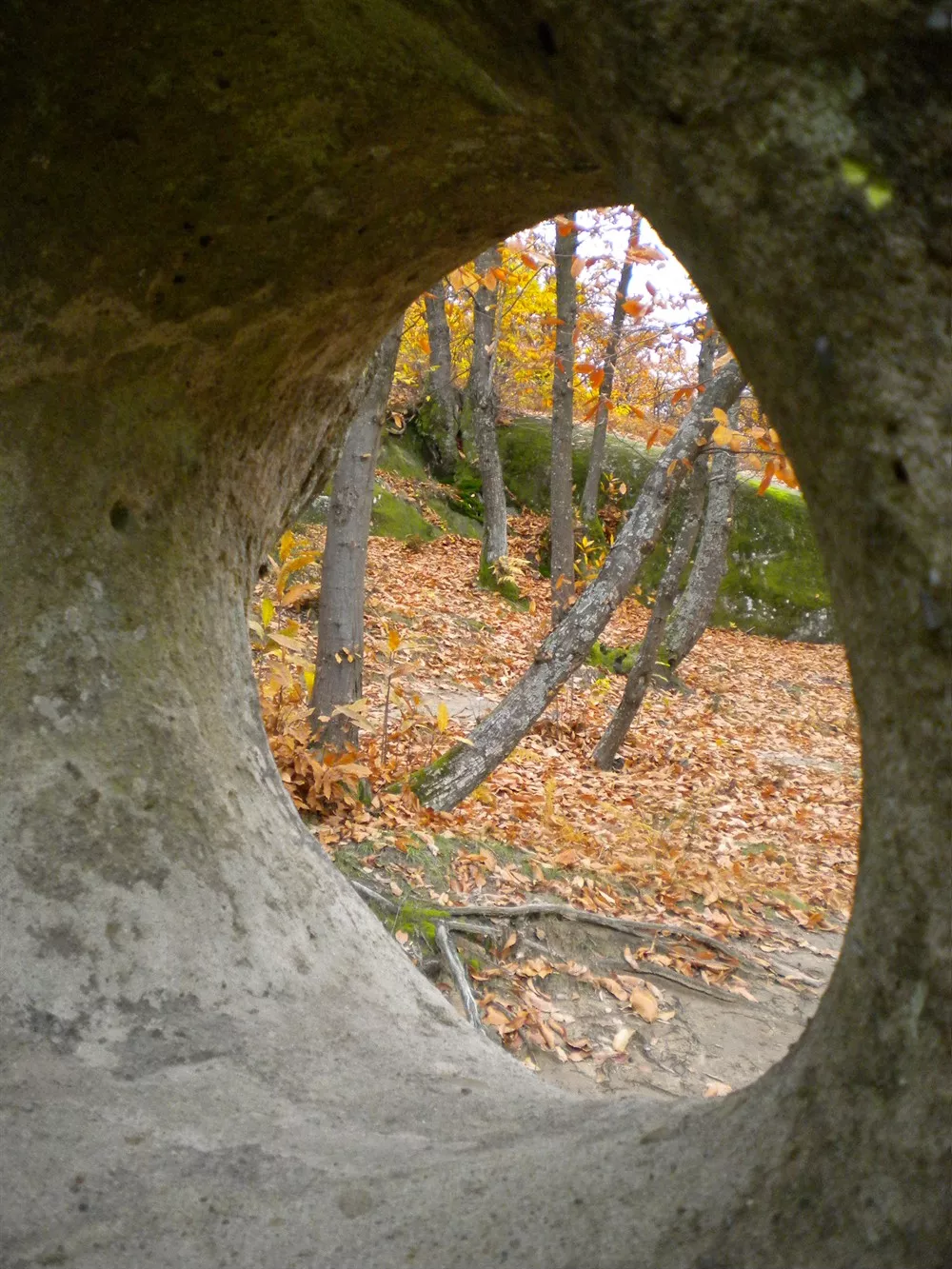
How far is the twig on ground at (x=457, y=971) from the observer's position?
394 cm

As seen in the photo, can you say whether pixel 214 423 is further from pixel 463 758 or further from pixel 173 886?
pixel 463 758

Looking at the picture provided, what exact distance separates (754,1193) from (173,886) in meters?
1.78

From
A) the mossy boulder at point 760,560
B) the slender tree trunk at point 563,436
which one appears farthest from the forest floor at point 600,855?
the mossy boulder at point 760,560

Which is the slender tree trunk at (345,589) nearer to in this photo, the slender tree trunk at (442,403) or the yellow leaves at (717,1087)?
the yellow leaves at (717,1087)

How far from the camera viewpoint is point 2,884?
2355mm

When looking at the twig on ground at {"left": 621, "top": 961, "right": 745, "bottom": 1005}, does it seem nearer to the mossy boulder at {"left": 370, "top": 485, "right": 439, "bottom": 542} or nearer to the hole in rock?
the hole in rock

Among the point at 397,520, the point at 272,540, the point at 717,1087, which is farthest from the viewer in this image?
the point at 397,520

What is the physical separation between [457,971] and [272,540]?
2.20 m

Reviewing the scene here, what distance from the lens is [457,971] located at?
420 centimetres

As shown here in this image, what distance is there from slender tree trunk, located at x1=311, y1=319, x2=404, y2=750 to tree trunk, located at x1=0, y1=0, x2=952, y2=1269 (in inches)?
118

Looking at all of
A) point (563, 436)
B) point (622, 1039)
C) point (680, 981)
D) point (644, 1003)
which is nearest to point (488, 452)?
point (563, 436)

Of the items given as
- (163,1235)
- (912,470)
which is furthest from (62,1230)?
(912,470)

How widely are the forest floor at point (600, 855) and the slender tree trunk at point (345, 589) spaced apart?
8.6 inches

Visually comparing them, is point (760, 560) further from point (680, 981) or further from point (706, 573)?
point (680, 981)
